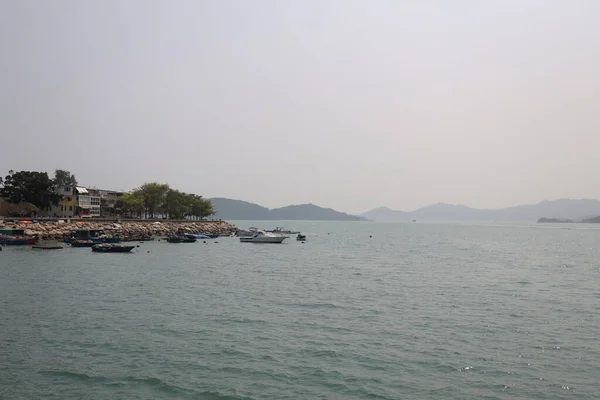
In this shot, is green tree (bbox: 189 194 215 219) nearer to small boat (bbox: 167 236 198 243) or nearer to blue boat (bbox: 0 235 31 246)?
small boat (bbox: 167 236 198 243)

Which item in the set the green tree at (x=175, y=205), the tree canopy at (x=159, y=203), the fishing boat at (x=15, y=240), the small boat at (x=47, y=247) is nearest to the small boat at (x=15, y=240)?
the fishing boat at (x=15, y=240)

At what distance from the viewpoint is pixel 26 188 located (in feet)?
417

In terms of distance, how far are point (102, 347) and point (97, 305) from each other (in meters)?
10.5

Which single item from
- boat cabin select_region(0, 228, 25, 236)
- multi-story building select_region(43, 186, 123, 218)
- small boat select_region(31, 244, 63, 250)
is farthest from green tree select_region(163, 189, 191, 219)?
small boat select_region(31, 244, 63, 250)

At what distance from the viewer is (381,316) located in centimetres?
2733

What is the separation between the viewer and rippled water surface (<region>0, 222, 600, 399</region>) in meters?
16.1

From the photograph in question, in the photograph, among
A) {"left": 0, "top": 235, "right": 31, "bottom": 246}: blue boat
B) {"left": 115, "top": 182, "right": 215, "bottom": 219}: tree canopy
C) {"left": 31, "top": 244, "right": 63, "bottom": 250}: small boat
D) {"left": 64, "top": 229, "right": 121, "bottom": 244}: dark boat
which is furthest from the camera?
{"left": 115, "top": 182, "right": 215, "bottom": 219}: tree canopy

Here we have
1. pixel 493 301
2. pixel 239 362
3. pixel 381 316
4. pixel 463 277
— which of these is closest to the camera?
pixel 239 362

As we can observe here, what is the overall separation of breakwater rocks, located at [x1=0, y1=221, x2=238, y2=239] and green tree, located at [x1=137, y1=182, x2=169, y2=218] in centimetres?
1048

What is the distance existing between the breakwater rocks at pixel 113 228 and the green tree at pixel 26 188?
2338 cm

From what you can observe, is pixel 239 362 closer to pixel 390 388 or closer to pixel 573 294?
pixel 390 388

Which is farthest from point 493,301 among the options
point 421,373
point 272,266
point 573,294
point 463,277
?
point 272,266

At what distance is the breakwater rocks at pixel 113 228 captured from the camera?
→ 313ft

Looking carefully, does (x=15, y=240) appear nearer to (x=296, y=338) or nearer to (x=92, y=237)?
(x=92, y=237)
